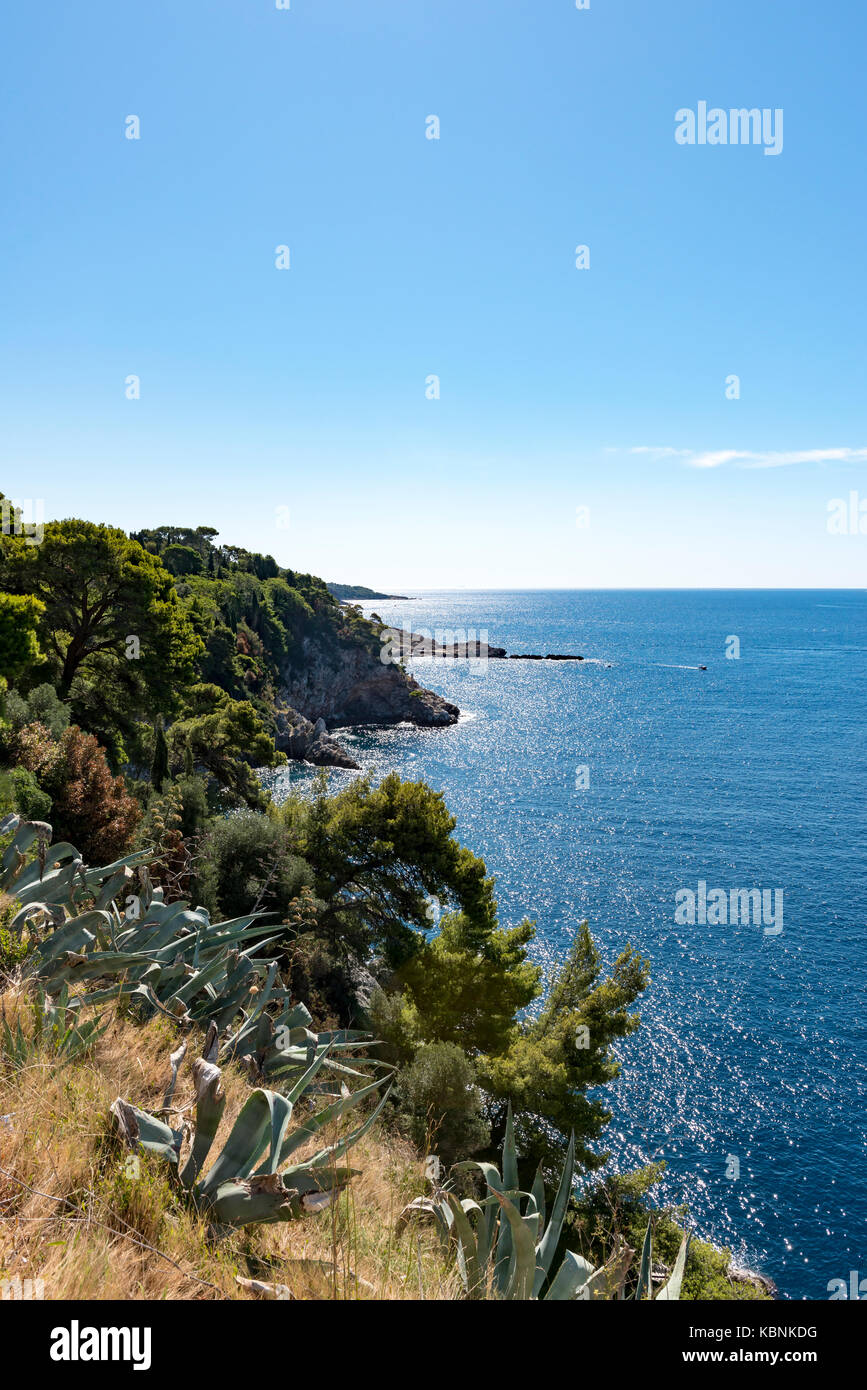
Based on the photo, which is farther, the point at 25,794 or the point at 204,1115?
the point at 25,794

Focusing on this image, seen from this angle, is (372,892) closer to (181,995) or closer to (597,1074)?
(597,1074)

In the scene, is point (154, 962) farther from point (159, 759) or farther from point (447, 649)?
point (447, 649)

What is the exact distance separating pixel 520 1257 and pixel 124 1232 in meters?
2.11

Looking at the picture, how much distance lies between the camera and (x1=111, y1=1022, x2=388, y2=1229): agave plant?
A: 3844 millimetres

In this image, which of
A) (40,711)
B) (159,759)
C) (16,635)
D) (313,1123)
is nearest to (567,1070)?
(313,1123)

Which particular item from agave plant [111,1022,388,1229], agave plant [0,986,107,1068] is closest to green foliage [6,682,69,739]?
agave plant [0,986,107,1068]

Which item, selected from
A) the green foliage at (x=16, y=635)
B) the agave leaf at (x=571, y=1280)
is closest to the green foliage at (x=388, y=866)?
the green foliage at (x=16, y=635)

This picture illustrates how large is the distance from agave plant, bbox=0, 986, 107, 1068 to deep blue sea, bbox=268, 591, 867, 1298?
2150 centimetres

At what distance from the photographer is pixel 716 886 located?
41.1 m

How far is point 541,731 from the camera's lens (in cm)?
8169

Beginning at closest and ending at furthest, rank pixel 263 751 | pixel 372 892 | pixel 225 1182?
pixel 225 1182, pixel 372 892, pixel 263 751

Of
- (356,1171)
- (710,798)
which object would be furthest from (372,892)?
(710,798)

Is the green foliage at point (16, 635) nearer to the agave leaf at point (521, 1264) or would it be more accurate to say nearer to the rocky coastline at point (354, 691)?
the agave leaf at point (521, 1264)
